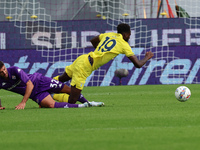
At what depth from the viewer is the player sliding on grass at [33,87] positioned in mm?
8602

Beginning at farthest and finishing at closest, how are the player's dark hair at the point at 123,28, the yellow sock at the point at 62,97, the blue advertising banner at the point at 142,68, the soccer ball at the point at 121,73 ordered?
the blue advertising banner at the point at 142,68, the soccer ball at the point at 121,73, the yellow sock at the point at 62,97, the player's dark hair at the point at 123,28

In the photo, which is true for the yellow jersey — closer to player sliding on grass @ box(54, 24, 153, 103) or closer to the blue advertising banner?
player sliding on grass @ box(54, 24, 153, 103)

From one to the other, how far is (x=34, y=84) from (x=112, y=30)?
430 inches

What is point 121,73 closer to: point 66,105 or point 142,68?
point 142,68

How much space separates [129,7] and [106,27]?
116 inches

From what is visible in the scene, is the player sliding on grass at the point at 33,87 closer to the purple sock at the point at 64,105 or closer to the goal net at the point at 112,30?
the purple sock at the point at 64,105

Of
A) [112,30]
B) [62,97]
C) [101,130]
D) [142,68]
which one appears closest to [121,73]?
[142,68]

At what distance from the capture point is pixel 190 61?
62.1ft

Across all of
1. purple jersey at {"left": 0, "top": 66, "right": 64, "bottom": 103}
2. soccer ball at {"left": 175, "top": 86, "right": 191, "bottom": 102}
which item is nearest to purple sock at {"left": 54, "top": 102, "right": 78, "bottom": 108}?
purple jersey at {"left": 0, "top": 66, "right": 64, "bottom": 103}

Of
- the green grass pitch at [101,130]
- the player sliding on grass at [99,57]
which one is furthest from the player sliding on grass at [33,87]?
the green grass pitch at [101,130]

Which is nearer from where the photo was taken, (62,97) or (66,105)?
(66,105)

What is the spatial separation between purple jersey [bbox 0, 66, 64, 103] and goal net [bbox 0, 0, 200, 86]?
9.58 m

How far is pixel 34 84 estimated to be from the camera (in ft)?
29.7

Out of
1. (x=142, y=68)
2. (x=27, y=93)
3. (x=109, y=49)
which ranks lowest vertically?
(x=142, y=68)
